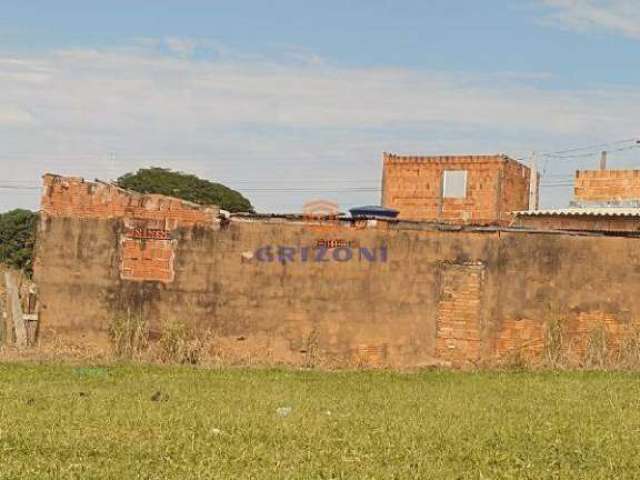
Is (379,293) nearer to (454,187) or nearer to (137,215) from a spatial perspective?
(137,215)

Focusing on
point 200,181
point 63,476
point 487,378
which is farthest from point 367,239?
point 200,181

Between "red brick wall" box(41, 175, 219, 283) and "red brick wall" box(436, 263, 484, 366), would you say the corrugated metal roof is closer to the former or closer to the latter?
"red brick wall" box(436, 263, 484, 366)

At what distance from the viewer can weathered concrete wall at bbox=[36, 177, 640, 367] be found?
615 inches

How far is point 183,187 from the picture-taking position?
52562 mm

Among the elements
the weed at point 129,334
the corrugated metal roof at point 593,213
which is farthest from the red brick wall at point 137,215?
the corrugated metal roof at point 593,213

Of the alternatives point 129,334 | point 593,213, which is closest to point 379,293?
point 129,334

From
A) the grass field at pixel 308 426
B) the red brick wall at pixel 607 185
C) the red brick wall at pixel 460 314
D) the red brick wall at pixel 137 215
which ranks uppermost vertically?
the red brick wall at pixel 607 185


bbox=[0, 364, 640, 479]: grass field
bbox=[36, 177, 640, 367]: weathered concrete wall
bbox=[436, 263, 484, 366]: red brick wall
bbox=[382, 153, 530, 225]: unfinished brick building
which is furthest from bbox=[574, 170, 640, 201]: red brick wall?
bbox=[0, 364, 640, 479]: grass field

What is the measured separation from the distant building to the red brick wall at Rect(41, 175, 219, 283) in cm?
1290

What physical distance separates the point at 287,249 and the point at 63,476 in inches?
354

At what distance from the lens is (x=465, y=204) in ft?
112

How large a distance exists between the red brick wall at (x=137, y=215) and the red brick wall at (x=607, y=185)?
1631 cm

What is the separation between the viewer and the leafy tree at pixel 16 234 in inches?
1811

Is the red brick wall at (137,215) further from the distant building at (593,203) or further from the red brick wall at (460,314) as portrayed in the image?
the distant building at (593,203)
